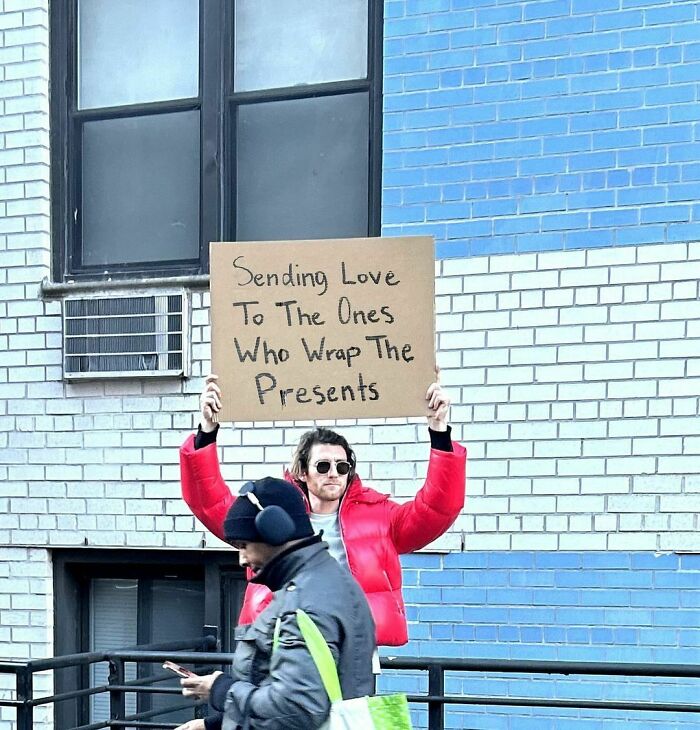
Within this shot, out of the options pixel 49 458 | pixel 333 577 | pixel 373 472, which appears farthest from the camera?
pixel 49 458

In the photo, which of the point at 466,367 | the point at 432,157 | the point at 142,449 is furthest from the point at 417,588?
the point at 432,157

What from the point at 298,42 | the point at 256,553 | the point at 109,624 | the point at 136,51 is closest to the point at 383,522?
the point at 256,553

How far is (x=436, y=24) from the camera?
625cm

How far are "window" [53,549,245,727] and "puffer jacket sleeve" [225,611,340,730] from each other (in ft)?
11.8

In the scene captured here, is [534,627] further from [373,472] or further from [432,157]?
[432,157]

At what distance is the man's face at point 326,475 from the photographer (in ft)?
14.1

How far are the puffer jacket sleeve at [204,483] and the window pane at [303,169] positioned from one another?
7.72 feet

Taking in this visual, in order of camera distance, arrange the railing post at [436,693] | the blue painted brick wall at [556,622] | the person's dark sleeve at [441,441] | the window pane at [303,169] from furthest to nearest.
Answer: the window pane at [303,169] → the blue painted brick wall at [556,622] → the railing post at [436,693] → the person's dark sleeve at [441,441]

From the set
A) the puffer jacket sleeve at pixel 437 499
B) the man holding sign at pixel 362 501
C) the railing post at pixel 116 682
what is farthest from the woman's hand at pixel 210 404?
the railing post at pixel 116 682

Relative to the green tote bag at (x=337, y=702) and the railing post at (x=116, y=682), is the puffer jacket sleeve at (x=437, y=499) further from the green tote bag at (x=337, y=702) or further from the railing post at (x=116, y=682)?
the railing post at (x=116, y=682)

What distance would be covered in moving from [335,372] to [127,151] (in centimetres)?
309

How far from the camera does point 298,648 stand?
309cm

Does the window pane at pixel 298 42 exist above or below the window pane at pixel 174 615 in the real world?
above

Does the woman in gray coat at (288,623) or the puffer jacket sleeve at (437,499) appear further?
the puffer jacket sleeve at (437,499)
